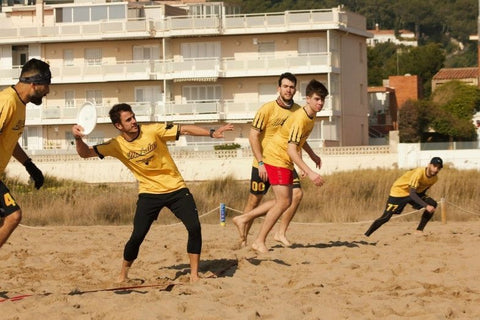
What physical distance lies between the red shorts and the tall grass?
8482 mm

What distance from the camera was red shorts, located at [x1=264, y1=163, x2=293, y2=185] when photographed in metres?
13.5

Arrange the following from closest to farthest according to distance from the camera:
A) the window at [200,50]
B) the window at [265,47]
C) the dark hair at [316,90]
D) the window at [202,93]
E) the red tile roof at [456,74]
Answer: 1. the dark hair at [316,90]
2. the window at [265,47]
3. the window at [200,50]
4. the window at [202,93]
5. the red tile roof at [456,74]

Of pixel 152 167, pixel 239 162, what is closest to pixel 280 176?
pixel 152 167

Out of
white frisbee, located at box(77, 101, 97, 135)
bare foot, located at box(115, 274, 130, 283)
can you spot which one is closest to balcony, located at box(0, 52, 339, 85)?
white frisbee, located at box(77, 101, 97, 135)

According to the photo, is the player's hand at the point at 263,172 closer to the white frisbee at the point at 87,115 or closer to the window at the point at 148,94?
the white frisbee at the point at 87,115

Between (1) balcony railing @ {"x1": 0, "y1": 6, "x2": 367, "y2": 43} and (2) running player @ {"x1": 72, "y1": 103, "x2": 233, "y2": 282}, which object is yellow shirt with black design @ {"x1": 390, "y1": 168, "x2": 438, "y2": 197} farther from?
(1) balcony railing @ {"x1": 0, "y1": 6, "x2": 367, "y2": 43}

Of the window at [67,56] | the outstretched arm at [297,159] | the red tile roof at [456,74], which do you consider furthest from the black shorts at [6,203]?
the red tile roof at [456,74]

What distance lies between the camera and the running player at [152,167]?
11484 millimetres

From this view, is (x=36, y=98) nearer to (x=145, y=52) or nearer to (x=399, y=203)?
(x=399, y=203)

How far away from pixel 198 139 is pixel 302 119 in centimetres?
4707

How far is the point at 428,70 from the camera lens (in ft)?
351

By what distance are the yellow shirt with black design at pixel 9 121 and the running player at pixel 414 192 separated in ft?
23.8

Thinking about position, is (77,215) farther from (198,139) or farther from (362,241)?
(198,139)

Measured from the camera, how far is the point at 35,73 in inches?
413
